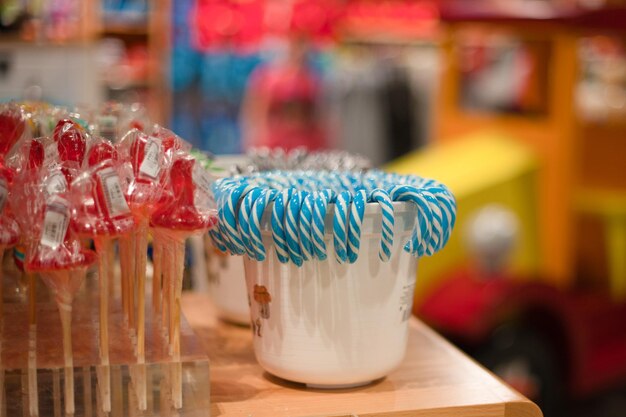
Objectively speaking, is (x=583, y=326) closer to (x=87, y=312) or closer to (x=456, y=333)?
(x=456, y=333)

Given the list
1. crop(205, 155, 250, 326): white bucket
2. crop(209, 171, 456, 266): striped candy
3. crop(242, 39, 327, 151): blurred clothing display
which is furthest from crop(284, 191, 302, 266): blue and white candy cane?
crop(242, 39, 327, 151): blurred clothing display

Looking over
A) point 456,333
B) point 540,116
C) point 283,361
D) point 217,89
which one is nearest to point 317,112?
point 217,89

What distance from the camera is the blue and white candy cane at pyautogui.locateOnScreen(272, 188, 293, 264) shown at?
1050mm

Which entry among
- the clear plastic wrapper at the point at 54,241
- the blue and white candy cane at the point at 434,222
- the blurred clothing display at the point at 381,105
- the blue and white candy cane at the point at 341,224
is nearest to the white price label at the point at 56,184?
the clear plastic wrapper at the point at 54,241

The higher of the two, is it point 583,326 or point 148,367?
point 148,367

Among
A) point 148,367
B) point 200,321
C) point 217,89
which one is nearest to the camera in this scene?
point 148,367

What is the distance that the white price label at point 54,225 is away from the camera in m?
0.96

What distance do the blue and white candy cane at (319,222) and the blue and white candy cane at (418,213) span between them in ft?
0.34

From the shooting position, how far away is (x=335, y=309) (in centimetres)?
111

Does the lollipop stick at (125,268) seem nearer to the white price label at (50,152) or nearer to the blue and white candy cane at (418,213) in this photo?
the white price label at (50,152)

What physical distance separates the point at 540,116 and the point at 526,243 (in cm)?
49

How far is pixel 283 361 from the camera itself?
3.74 ft

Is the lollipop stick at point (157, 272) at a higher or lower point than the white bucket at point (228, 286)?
higher

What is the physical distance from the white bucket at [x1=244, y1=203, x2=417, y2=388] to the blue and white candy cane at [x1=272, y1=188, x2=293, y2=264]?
2 cm
